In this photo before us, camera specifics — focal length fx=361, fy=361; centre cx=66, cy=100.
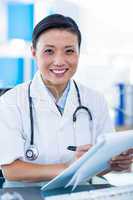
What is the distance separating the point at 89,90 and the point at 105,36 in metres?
1.73

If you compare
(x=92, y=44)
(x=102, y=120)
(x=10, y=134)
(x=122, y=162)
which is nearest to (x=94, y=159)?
(x=122, y=162)

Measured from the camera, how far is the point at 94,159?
2.74 ft

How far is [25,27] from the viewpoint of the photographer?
2.72 m

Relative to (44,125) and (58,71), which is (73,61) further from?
(44,125)

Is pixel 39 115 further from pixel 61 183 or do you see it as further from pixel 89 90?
pixel 61 183

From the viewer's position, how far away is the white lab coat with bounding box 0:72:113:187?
1.19 m

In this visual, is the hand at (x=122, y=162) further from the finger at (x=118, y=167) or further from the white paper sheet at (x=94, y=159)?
the white paper sheet at (x=94, y=159)

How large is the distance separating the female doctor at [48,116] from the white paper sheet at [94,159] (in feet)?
0.72

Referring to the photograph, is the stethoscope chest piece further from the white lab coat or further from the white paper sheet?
the white paper sheet

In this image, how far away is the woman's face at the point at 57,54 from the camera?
1235mm

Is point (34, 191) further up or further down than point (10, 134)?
further down

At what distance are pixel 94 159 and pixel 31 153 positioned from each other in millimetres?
425

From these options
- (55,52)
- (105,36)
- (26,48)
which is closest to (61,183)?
(55,52)

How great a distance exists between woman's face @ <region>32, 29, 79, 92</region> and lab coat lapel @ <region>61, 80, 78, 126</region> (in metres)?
0.07
